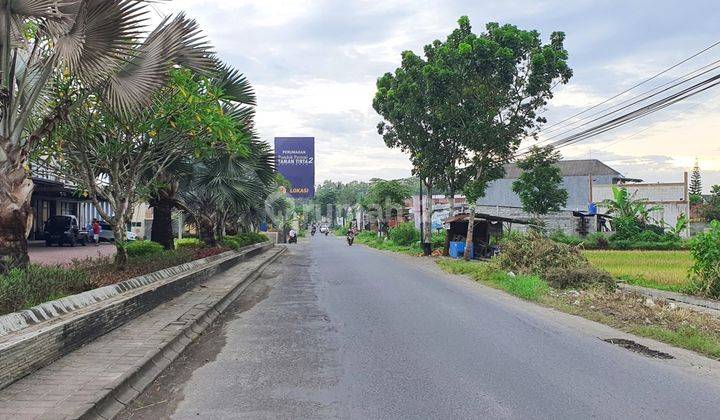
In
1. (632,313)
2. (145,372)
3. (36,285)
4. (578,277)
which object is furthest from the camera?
(578,277)

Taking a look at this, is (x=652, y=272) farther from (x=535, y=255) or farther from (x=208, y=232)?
(x=208, y=232)

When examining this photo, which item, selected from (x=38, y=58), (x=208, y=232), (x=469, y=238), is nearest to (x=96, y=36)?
(x=38, y=58)

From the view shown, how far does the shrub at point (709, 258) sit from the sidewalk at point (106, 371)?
10661 millimetres

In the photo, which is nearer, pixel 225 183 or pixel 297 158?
pixel 225 183

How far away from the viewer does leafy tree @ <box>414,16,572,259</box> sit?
22.4 m

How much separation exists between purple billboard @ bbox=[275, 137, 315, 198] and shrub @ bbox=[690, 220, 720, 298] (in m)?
22.4

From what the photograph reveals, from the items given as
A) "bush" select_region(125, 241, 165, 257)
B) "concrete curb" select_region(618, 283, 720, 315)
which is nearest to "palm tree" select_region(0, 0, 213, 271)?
"bush" select_region(125, 241, 165, 257)

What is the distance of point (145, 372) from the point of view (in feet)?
19.3

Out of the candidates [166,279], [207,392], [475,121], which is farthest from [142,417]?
[475,121]

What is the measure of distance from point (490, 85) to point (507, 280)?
34.2ft

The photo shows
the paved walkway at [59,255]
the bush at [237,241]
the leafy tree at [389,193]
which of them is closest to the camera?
the paved walkway at [59,255]

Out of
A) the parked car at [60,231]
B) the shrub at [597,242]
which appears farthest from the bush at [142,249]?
the shrub at [597,242]

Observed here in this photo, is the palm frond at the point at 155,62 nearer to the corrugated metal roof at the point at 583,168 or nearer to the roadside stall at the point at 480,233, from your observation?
the roadside stall at the point at 480,233

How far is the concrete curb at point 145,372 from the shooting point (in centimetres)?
463
